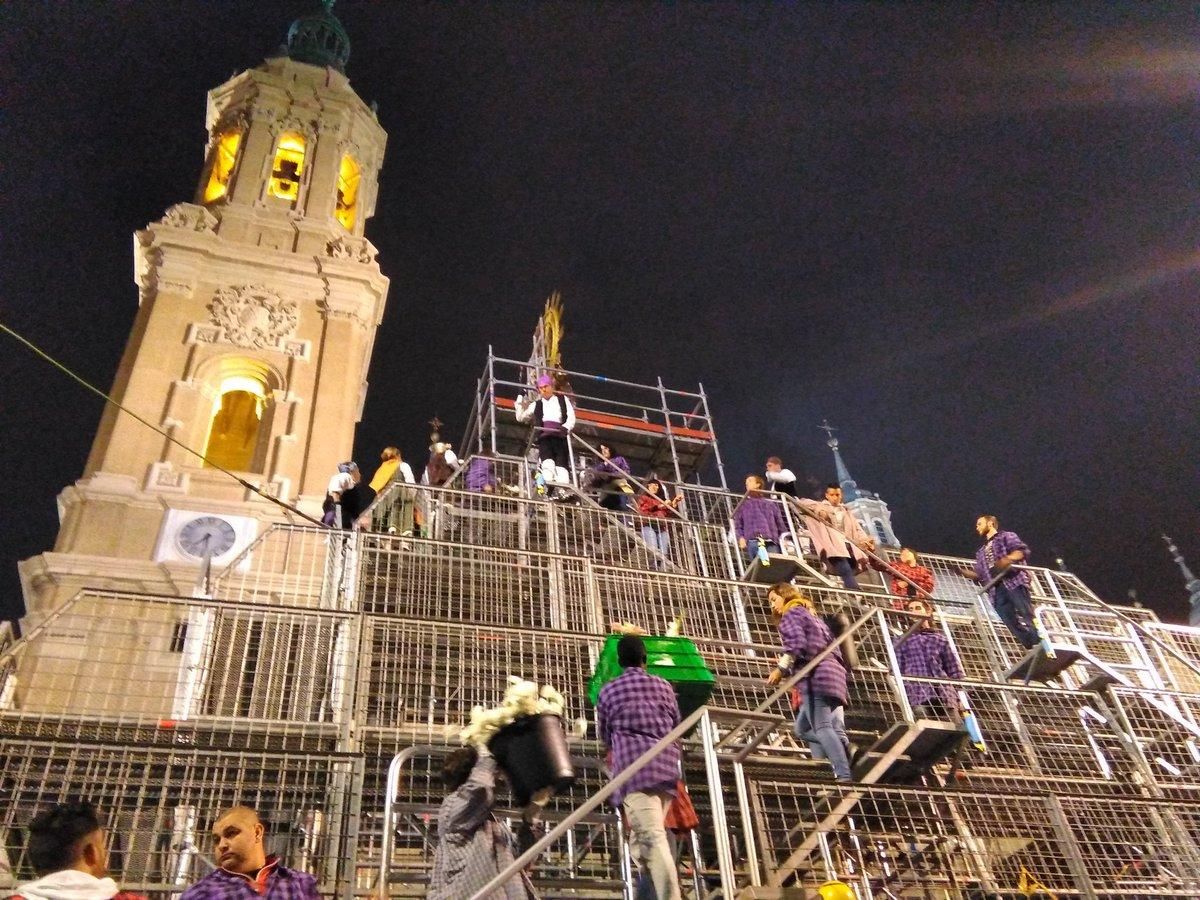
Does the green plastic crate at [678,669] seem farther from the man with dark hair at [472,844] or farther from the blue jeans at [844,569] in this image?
the blue jeans at [844,569]

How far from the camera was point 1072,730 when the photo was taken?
38.3ft

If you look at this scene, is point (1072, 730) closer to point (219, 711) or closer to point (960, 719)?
point (960, 719)

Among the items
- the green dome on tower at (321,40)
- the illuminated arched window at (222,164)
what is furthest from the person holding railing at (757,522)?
the green dome on tower at (321,40)

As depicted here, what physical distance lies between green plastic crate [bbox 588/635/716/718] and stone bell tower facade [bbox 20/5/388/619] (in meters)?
10.8

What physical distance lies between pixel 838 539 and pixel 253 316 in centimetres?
1467

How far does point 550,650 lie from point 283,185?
809 inches

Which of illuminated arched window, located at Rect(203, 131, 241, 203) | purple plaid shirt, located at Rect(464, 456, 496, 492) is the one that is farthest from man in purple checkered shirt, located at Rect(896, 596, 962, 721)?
illuminated arched window, located at Rect(203, 131, 241, 203)

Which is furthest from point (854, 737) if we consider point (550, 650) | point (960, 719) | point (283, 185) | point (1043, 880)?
point (283, 185)

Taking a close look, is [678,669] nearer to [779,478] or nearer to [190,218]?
[779,478]

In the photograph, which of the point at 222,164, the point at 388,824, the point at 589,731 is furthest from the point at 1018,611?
the point at 222,164

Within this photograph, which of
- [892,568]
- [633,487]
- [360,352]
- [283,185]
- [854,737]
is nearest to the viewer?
[854,737]

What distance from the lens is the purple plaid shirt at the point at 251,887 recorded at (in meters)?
4.47

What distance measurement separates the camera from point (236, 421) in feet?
70.7

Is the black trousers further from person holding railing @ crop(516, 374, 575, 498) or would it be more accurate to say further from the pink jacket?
the pink jacket
